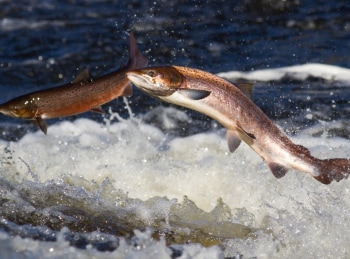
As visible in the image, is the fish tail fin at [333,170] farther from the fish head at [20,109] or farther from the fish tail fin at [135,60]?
the fish head at [20,109]

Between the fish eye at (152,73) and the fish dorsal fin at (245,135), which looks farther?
the fish dorsal fin at (245,135)

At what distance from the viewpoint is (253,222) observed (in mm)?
4281

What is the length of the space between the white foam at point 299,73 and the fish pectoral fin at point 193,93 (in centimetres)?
393

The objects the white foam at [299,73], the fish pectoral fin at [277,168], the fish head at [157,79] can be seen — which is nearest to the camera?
the fish head at [157,79]

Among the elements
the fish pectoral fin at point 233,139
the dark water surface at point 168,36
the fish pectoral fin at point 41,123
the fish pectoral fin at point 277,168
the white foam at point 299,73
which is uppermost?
the fish pectoral fin at point 233,139

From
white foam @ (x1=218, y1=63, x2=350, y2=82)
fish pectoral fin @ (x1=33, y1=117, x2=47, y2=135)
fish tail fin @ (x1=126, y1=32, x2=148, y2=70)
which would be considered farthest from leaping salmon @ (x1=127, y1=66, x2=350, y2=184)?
white foam @ (x1=218, y1=63, x2=350, y2=82)

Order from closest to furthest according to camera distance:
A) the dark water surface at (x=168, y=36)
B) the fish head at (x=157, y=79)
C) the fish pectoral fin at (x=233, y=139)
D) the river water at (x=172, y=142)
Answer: the fish head at (x=157, y=79), the fish pectoral fin at (x=233, y=139), the river water at (x=172, y=142), the dark water surface at (x=168, y=36)

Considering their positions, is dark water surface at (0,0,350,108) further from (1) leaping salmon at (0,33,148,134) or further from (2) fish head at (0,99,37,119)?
(1) leaping salmon at (0,33,148,134)

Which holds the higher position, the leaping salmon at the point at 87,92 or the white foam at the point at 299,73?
the leaping salmon at the point at 87,92

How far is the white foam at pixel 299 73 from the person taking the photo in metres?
7.14

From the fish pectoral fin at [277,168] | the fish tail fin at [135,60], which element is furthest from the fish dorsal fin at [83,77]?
the fish pectoral fin at [277,168]

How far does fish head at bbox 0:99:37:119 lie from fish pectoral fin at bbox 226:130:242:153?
0.85 metres

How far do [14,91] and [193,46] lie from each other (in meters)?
1.80

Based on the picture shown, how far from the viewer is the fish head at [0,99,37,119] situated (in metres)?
3.65
